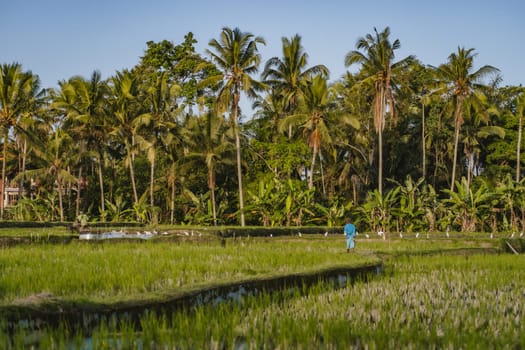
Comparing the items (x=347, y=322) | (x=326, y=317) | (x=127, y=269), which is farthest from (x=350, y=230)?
(x=347, y=322)

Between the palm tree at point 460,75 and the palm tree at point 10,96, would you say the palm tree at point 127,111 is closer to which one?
the palm tree at point 10,96

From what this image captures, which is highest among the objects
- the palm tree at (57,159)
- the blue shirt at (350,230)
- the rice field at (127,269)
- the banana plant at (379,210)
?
the palm tree at (57,159)

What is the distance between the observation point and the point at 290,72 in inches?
1153

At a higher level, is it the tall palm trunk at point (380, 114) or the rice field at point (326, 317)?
the tall palm trunk at point (380, 114)

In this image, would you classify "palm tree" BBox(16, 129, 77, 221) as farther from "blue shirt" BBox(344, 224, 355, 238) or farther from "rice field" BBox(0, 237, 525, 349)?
"rice field" BBox(0, 237, 525, 349)

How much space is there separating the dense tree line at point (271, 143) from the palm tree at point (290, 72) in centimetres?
7

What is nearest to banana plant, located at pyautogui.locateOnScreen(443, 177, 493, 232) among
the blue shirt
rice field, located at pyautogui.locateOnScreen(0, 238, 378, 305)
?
the blue shirt

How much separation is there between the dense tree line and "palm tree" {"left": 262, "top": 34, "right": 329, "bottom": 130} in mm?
70

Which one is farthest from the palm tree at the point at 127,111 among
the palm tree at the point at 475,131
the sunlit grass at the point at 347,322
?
the sunlit grass at the point at 347,322

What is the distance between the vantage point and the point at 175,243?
47.6ft

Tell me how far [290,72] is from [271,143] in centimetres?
361

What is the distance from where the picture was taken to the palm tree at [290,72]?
94.5 ft

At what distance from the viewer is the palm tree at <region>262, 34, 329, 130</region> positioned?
28.8 metres

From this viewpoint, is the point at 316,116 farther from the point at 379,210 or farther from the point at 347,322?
the point at 347,322
